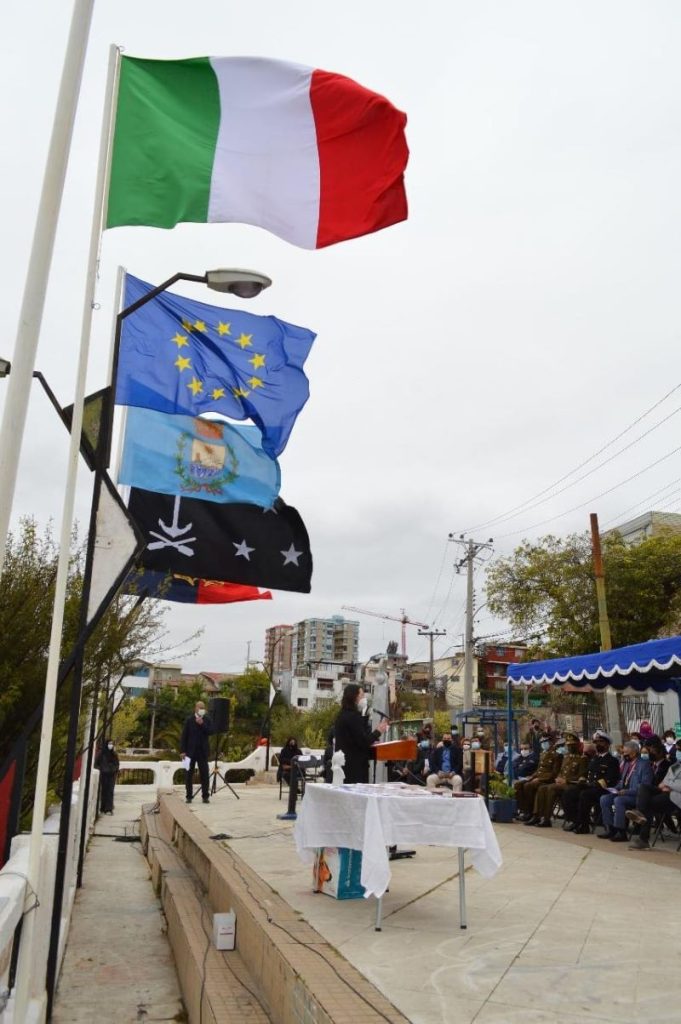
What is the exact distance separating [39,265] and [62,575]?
1.57 meters

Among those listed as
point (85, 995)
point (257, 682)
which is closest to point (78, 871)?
point (85, 995)

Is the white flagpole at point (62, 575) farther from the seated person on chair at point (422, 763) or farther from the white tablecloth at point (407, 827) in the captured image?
the seated person on chair at point (422, 763)

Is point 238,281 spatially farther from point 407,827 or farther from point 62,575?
point 407,827

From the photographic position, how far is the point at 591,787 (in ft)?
A: 37.1

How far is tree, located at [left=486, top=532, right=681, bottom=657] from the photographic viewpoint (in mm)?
30062

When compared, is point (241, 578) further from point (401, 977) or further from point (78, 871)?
point (401, 977)

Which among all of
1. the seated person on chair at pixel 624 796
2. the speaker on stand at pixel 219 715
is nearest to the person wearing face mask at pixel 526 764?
the seated person on chair at pixel 624 796

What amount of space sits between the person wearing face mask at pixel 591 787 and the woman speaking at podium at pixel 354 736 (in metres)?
5.18

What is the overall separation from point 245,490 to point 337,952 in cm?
526

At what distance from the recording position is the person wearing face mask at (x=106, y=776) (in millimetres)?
17078

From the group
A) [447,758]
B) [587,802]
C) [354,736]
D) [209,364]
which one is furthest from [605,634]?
[209,364]

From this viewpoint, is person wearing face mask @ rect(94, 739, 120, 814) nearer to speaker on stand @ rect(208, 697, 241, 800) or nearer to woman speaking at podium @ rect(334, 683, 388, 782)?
speaker on stand @ rect(208, 697, 241, 800)

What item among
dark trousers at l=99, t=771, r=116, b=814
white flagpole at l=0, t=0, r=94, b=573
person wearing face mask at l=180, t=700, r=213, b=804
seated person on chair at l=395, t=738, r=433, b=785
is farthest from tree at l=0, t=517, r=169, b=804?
seated person on chair at l=395, t=738, r=433, b=785

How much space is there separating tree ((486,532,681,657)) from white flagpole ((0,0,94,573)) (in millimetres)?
29026
